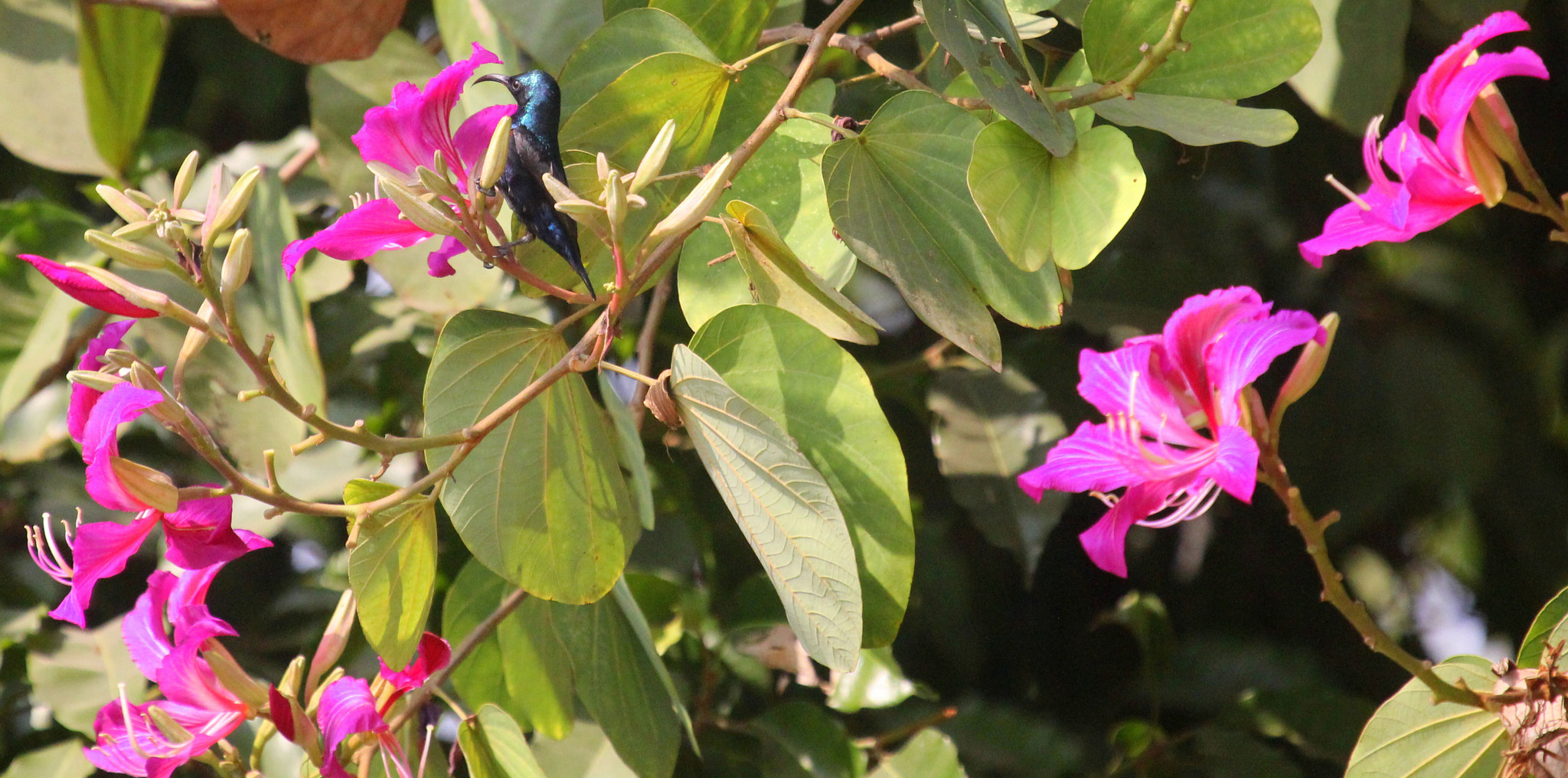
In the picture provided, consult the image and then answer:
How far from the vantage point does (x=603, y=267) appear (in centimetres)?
67

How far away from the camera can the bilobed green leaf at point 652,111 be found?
618 mm

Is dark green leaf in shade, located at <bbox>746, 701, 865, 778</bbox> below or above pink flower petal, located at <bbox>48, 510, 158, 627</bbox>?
below

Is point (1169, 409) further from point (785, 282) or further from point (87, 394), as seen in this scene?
point (87, 394)

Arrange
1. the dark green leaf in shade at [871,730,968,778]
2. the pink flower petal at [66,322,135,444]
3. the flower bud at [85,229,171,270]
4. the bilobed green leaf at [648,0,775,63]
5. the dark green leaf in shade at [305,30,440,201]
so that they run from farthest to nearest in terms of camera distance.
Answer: the dark green leaf in shade at [305,30,440,201]
the dark green leaf in shade at [871,730,968,778]
the bilobed green leaf at [648,0,775,63]
the pink flower petal at [66,322,135,444]
the flower bud at [85,229,171,270]

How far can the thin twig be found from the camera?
1.73 feet

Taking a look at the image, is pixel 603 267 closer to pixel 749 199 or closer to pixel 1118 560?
pixel 749 199

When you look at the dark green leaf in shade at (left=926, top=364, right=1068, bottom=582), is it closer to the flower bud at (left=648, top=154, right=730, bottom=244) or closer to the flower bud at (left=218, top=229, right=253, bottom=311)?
the flower bud at (left=648, top=154, right=730, bottom=244)

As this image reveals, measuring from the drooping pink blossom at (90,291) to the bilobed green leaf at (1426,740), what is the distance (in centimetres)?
62

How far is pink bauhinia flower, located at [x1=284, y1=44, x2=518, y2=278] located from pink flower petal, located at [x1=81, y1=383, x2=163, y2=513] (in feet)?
0.37

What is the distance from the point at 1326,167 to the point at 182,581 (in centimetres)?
120

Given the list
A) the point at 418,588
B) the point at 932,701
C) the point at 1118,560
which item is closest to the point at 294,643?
the point at 932,701

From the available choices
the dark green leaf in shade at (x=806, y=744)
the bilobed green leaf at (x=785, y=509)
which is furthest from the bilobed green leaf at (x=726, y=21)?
the dark green leaf in shade at (x=806, y=744)

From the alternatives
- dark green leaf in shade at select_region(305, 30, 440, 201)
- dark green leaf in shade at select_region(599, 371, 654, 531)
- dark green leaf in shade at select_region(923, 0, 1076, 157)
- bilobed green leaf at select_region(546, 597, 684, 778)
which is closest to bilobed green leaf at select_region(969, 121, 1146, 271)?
dark green leaf in shade at select_region(923, 0, 1076, 157)

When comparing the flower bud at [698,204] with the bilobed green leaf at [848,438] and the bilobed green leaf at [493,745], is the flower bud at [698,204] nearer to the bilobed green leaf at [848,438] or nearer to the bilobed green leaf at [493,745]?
the bilobed green leaf at [848,438]
